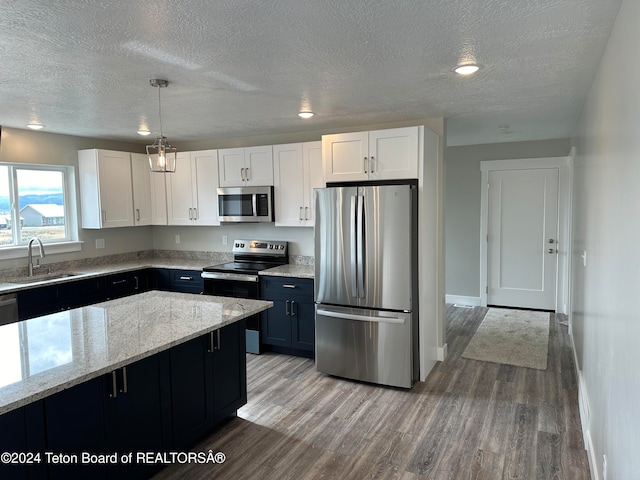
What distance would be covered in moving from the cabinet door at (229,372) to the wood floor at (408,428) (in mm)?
149

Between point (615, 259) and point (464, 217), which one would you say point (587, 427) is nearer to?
point (615, 259)

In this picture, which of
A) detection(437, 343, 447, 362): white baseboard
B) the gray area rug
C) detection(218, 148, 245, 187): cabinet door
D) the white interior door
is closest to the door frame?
the white interior door

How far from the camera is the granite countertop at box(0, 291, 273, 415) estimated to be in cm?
174

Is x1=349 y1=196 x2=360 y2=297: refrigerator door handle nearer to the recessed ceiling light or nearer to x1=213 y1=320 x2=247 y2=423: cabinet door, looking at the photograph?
x1=213 y1=320 x2=247 y2=423: cabinet door

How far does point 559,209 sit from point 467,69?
4087 millimetres

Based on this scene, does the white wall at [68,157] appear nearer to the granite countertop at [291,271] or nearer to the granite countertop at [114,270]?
the granite countertop at [114,270]

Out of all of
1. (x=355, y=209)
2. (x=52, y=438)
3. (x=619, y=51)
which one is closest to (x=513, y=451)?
(x=355, y=209)

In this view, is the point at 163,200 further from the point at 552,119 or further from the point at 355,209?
the point at 552,119

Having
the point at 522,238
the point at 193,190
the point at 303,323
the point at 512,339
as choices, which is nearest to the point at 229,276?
the point at 303,323

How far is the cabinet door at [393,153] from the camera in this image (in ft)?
11.9

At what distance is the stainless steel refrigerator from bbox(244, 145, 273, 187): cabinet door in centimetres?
104

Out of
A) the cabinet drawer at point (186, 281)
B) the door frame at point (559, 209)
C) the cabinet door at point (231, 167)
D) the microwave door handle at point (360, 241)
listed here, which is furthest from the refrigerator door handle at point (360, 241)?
the door frame at point (559, 209)

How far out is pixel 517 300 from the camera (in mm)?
6223

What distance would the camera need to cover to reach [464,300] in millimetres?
6551
